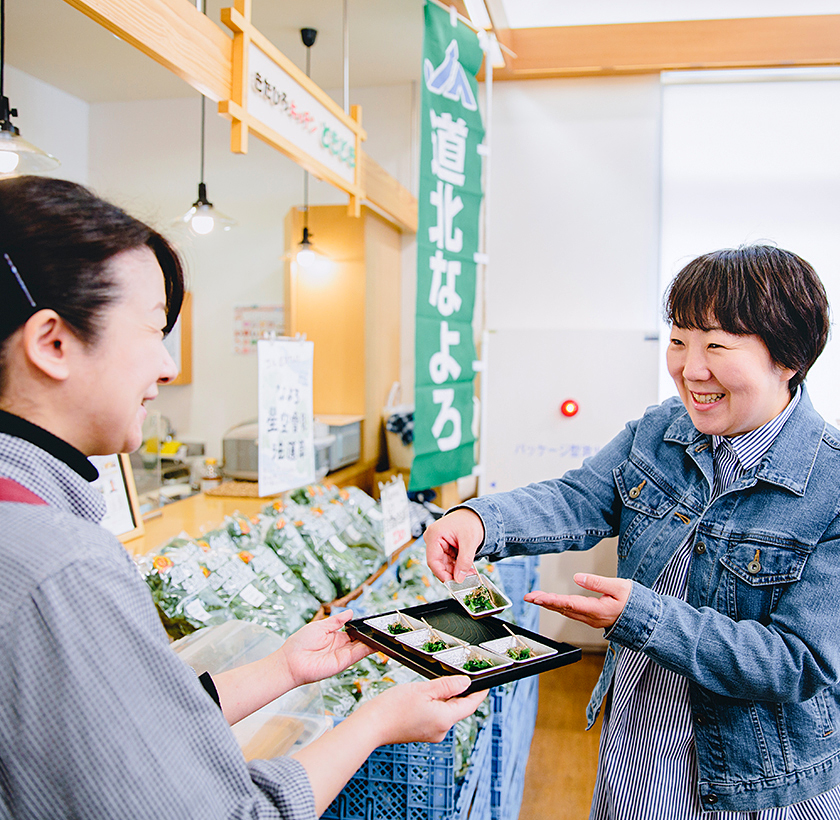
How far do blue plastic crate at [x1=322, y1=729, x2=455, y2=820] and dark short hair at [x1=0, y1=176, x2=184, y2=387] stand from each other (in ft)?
3.90

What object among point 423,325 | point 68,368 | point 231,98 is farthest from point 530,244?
point 68,368

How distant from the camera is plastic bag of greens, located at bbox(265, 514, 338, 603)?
7.97ft

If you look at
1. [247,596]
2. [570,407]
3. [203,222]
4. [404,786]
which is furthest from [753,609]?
[203,222]

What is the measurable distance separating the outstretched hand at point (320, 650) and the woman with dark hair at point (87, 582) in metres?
0.32

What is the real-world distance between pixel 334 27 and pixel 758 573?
3.64 meters

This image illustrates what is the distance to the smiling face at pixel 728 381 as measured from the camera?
1.21 meters

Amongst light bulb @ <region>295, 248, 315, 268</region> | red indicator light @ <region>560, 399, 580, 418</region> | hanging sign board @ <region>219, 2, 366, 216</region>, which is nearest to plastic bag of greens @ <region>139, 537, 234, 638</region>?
hanging sign board @ <region>219, 2, 366, 216</region>

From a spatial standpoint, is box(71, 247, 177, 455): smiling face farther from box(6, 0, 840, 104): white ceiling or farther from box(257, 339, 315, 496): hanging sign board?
box(6, 0, 840, 104): white ceiling

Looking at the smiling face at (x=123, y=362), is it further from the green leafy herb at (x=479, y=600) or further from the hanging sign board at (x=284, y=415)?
the hanging sign board at (x=284, y=415)

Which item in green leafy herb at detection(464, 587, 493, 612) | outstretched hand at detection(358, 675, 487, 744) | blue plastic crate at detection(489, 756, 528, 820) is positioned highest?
outstretched hand at detection(358, 675, 487, 744)

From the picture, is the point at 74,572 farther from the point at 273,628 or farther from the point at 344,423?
the point at 344,423

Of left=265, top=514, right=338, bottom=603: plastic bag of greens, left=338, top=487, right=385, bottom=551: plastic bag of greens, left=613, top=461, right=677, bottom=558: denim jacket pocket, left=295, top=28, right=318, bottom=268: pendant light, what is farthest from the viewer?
left=295, top=28, right=318, bottom=268: pendant light

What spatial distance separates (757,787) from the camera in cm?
118

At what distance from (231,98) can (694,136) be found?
296 centimetres
